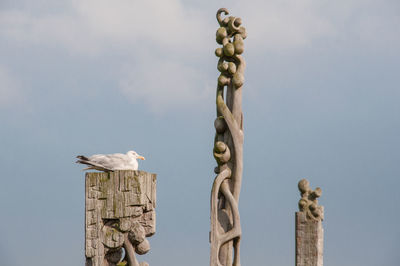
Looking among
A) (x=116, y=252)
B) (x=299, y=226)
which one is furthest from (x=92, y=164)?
(x=299, y=226)

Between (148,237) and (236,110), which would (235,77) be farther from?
(148,237)

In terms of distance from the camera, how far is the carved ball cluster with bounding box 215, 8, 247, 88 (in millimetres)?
11414

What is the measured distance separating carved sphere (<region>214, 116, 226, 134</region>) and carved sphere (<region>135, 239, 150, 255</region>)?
7.02 ft

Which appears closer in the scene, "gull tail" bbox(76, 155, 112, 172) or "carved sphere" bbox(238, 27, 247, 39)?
"gull tail" bbox(76, 155, 112, 172)

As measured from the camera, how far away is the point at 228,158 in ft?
37.1

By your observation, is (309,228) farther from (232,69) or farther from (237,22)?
(237,22)

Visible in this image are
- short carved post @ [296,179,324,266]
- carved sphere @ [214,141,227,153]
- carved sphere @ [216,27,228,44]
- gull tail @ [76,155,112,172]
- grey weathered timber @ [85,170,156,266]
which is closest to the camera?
grey weathered timber @ [85,170,156,266]

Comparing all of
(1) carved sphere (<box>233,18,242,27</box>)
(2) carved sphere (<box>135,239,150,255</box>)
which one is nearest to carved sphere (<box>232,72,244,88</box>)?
(1) carved sphere (<box>233,18,242,27</box>)

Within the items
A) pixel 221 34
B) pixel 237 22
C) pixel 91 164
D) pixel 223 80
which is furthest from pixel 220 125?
pixel 91 164

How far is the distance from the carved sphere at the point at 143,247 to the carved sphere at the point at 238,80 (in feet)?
8.83

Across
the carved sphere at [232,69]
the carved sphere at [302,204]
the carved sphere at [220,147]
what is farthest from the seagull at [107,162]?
the carved sphere at [302,204]

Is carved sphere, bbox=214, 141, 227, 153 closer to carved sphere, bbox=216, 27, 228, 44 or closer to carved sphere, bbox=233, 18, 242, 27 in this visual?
carved sphere, bbox=216, 27, 228, 44

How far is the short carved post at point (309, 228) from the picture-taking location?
49.6 ft

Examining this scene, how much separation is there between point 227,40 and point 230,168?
1.85 meters
